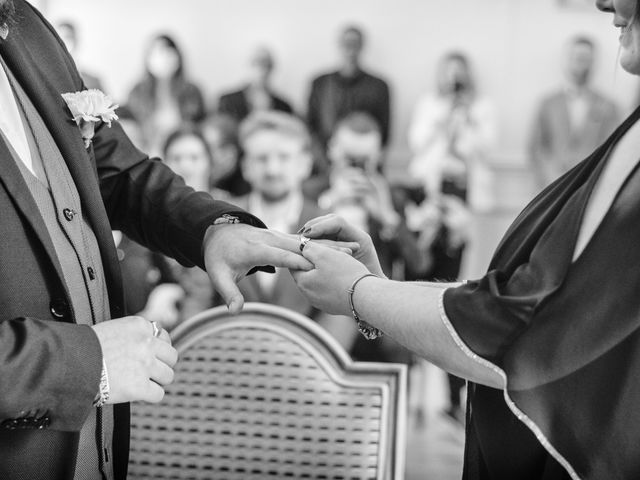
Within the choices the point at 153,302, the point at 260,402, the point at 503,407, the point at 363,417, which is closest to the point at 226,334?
the point at 260,402

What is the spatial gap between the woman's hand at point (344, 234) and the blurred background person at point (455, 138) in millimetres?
5069

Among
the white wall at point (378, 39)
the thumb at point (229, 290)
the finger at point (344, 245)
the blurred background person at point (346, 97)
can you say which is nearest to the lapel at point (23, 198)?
the thumb at point (229, 290)

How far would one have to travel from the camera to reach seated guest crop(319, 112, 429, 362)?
4.97m

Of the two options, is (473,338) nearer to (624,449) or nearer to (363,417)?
(624,449)

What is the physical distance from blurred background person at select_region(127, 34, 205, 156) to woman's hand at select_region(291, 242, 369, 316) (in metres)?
6.10

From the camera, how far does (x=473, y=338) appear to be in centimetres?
136

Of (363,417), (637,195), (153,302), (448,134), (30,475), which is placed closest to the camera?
(637,195)

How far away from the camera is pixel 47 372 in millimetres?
1345

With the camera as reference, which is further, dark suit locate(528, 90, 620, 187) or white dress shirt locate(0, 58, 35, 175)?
dark suit locate(528, 90, 620, 187)

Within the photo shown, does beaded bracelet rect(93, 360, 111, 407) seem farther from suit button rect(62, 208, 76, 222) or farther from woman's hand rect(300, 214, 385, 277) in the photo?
woman's hand rect(300, 214, 385, 277)

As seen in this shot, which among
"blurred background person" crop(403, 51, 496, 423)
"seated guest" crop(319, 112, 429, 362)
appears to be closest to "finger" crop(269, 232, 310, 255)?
"seated guest" crop(319, 112, 429, 362)

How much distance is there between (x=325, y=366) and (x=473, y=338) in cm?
55

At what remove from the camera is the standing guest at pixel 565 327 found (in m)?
1.27

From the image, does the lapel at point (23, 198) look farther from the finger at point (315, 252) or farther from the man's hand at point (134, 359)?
the finger at point (315, 252)
